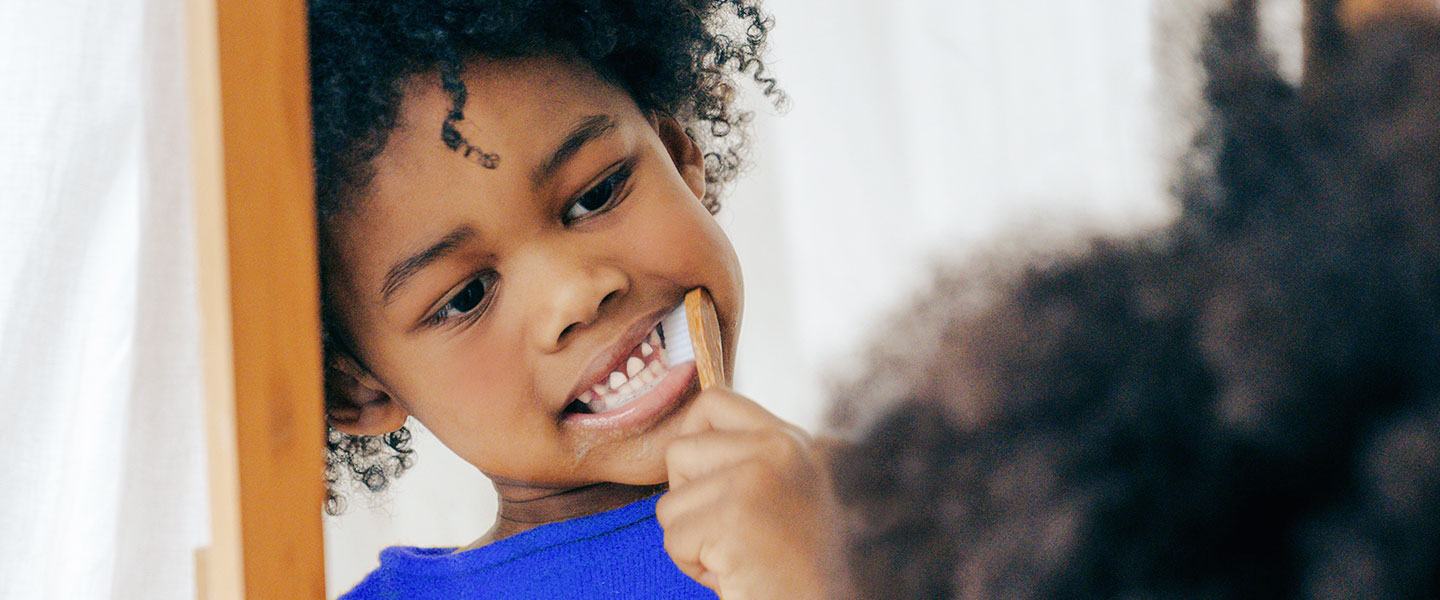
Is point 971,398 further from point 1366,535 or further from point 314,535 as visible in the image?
point 314,535

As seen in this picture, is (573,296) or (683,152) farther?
(683,152)

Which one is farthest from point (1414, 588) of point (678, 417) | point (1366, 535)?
point (678, 417)

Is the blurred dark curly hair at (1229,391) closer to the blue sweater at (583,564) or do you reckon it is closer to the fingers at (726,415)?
the fingers at (726,415)

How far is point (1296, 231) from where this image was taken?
0.20 meters

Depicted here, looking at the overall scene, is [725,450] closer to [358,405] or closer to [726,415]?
[726,415]

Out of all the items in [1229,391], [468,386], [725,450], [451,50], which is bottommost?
[1229,391]

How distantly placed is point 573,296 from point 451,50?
0.12 m

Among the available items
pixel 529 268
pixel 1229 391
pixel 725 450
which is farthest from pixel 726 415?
pixel 1229 391

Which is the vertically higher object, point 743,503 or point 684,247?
point 684,247

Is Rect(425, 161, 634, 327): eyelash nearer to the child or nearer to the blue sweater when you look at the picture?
A: the child

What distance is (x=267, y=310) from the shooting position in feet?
1.39

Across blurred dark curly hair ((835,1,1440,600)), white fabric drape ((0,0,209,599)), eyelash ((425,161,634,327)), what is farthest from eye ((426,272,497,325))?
blurred dark curly hair ((835,1,1440,600))

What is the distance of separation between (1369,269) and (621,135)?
15.1 inches

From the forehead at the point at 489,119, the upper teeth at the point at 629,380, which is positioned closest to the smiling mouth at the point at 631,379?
the upper teeth at the point at 629,380
